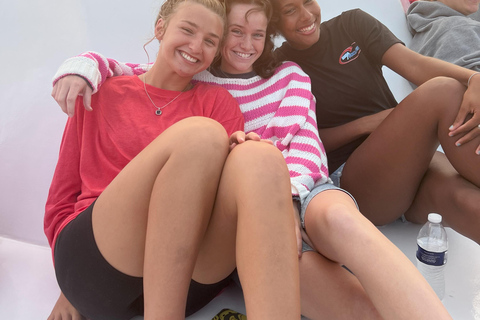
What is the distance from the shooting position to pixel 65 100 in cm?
87

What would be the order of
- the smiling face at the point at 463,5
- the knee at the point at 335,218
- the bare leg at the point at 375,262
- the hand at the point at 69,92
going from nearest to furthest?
1. the bare leg at the point at 375,262
2. the knee at the point at 335,218
3. the hand at the point at 69,92
4. the smiling face at the point at 463,5

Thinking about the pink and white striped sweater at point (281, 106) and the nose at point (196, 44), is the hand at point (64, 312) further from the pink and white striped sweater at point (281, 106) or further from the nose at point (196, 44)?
the nose at point (196, 44)

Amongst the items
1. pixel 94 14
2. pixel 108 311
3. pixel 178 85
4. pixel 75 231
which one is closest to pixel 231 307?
pixel 108 311

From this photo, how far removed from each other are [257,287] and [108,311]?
34cm

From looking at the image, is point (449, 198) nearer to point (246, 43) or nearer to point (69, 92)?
point (246, 43)

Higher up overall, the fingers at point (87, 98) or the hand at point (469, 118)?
the fingers at point (87, 98)

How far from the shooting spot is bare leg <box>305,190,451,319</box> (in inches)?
24.5

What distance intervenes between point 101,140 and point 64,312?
1.16ft

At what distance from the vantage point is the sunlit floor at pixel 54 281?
37.2 inches

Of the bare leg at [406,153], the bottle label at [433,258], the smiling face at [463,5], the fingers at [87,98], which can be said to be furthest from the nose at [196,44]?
the smiling face at [463,5]

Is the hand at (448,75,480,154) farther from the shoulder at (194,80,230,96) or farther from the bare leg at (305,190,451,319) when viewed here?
the shoulder at (194,80,230,96)

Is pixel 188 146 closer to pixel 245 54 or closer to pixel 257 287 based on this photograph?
pixel 257 287

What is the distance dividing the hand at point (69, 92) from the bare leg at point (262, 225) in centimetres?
33

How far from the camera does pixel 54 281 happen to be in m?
1.07
